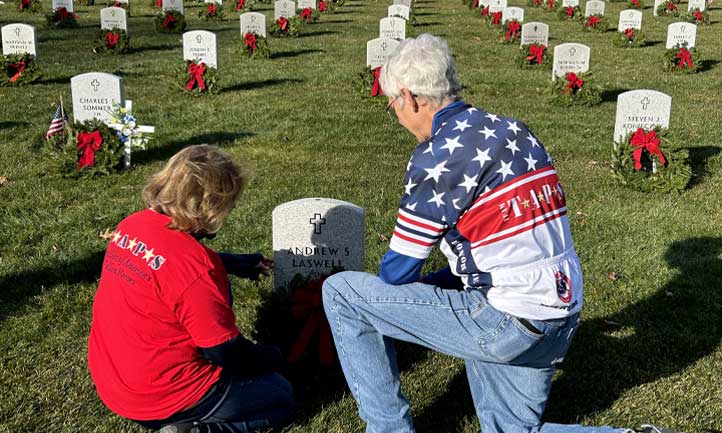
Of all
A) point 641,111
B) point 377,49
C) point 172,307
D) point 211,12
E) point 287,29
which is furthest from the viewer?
point 211,12

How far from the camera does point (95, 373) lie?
142 inches

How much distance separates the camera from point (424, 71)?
324 centimetres

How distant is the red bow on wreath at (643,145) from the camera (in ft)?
28.1

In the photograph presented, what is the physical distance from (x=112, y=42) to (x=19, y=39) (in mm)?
2850

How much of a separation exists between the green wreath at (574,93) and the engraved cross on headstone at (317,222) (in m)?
8.82

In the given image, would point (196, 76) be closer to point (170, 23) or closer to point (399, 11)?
point (170, 23)

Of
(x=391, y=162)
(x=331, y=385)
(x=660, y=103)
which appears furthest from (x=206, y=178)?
(x=660, y=103)

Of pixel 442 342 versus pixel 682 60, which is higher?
pixel 682 60

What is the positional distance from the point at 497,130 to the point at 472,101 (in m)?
10.2

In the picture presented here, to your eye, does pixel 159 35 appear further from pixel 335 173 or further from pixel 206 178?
pixel 206 178

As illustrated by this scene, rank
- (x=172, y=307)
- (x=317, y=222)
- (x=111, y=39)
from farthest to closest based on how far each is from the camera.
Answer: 1. (x=111, y=39)
2. (x=317, y=222)
3. (x=172, y=307)

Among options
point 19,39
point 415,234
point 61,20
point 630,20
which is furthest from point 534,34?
point 415,234

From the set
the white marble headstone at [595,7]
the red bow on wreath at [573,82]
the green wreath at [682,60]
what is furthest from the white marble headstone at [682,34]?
the red bow on wreath at [573,82]

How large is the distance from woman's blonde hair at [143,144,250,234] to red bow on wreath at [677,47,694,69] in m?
14.6
